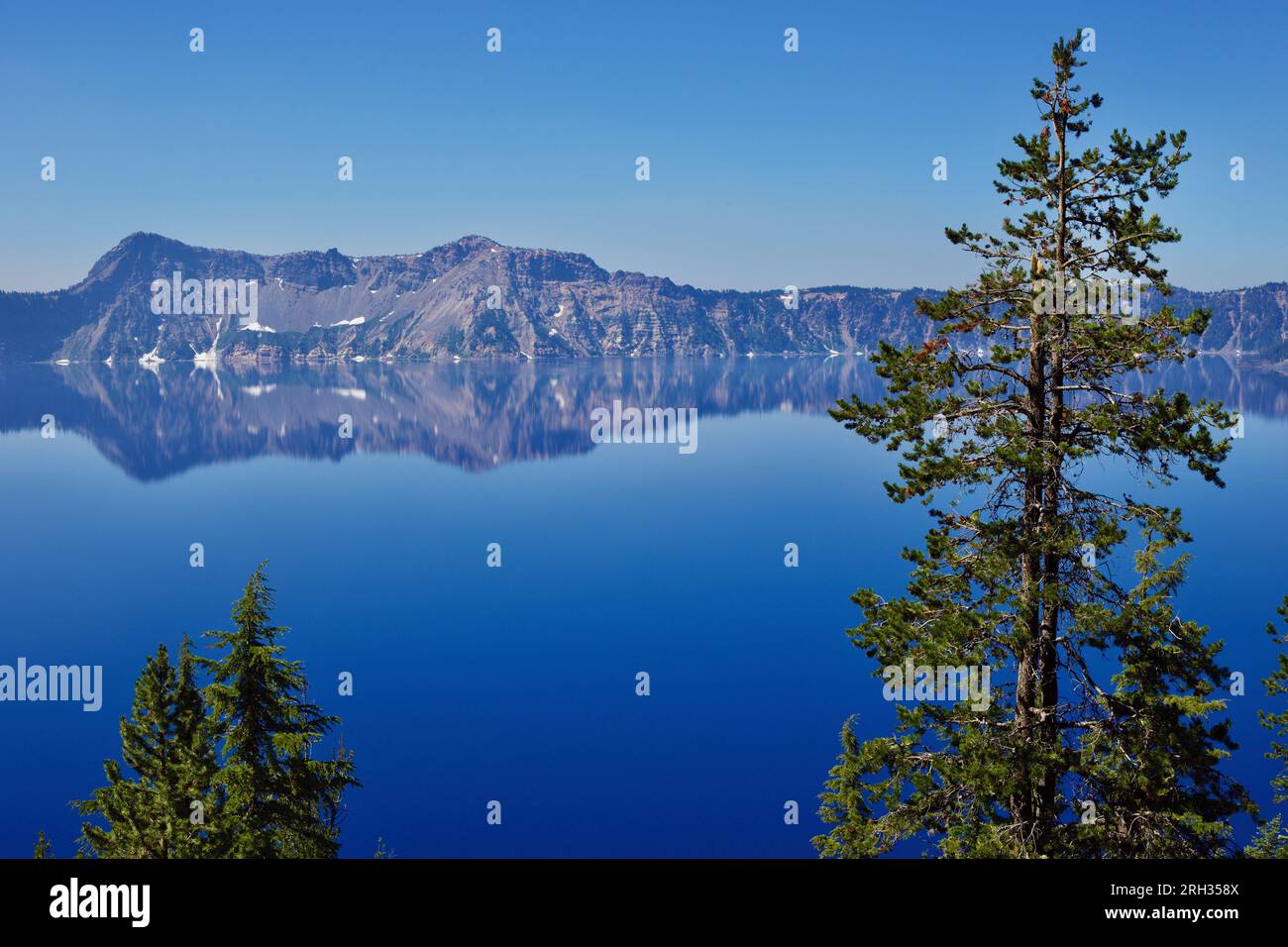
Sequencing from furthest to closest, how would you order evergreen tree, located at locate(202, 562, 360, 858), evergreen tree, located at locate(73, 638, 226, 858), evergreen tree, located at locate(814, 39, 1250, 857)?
evergreen tree, located at locate(202, 562, 360, 858) < evergreen tree, located at locate(73, 638, 226, 858) < evergreen tree, located at locate(814, 39, 1250, 857)

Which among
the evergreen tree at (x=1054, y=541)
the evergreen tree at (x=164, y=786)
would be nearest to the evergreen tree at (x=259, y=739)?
the evergreen tree at (x=164, y=786)

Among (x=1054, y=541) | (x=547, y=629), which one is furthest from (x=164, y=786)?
(x=547, y=629)

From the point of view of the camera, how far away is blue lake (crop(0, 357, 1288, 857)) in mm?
53812

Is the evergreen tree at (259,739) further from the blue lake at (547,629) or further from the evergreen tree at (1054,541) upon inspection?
the blue lake at (547,629)

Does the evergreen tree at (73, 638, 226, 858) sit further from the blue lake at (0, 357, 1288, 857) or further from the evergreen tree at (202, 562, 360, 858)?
the blue lake at (0, 357, 1288, 857)

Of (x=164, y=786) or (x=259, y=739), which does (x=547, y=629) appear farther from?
(x=164, y=786)

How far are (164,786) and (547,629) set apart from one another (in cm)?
6126

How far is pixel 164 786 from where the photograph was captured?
20953mm

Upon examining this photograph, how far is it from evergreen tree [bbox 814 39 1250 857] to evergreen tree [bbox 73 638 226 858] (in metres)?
14.6

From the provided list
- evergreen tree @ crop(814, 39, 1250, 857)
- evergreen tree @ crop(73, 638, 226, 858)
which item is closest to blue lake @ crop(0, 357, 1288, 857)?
evergreen tree @ crop(73, 638, 226, 858)

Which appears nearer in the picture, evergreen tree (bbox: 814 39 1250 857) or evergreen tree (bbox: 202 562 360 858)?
evergreen tree (bbox: 814 39 1250 857)

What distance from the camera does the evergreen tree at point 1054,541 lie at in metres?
15.5

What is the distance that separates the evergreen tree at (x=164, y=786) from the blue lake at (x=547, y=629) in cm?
2924

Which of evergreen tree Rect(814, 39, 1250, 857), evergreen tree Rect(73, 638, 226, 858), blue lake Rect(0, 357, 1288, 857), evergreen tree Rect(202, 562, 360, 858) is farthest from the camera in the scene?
blue lake Rect(0, 357, 1288, 857)
